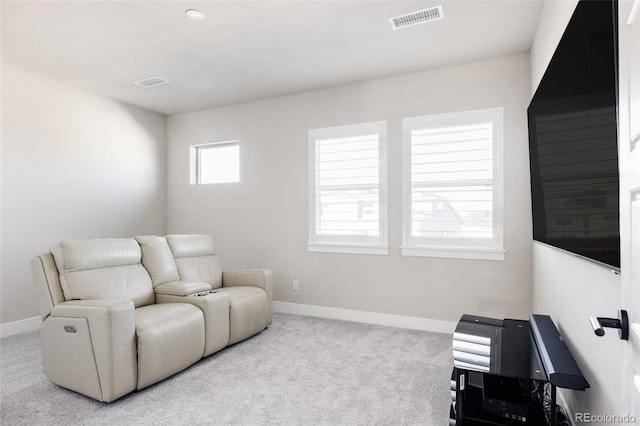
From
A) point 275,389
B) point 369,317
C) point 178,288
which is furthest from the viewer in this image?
point 369,317

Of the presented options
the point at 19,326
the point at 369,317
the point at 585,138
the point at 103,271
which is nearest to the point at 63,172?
the point at 19,326

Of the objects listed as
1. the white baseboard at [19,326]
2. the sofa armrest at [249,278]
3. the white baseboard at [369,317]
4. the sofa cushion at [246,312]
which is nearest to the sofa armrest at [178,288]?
the sofa cushion at [246,312]

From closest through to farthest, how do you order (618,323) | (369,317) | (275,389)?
(618,323)
(275,389)
(369,317)

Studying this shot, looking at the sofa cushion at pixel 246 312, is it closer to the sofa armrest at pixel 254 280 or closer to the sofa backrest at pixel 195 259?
the sofa armrest at pixel 254 280

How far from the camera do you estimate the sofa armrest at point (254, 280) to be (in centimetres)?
388

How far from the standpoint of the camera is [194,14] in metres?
2.76

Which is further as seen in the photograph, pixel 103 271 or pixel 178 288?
pixel 178 288

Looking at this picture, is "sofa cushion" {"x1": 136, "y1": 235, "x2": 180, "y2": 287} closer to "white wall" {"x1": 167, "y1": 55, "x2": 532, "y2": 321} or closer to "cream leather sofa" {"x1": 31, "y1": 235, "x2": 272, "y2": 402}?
"cream leather sofa" {"x1": 31, "y1": 235, "x2": 272, "y2": 402}

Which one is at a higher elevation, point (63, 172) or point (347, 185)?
point (63, 172)

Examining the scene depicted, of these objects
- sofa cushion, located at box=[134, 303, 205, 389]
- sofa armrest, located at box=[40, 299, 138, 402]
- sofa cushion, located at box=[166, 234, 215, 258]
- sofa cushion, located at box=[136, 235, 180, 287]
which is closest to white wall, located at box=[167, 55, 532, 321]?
sofa cushion, located at box=[166, 234, 215, 258]

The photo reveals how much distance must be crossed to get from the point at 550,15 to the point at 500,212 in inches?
67.9

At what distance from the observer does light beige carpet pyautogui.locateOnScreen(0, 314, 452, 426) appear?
2150 mm

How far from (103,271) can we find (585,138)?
3.23 metres

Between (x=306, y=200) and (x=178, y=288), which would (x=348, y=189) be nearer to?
(x=306, y=200)
